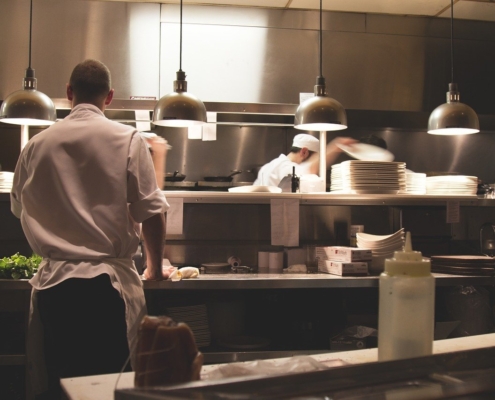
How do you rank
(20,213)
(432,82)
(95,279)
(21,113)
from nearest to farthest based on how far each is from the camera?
(95,279), (20,213), (21,113), (432,82)

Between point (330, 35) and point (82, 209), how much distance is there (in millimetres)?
3626

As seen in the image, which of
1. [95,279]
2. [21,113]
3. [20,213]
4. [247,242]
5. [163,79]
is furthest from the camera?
[163,79]

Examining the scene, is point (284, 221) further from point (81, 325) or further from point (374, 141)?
point (81, 325)

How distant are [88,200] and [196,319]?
5.00ft

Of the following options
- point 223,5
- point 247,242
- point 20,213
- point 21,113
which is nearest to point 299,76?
point 223,5

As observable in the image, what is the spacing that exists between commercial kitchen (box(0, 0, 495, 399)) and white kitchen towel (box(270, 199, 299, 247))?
0.05 feet

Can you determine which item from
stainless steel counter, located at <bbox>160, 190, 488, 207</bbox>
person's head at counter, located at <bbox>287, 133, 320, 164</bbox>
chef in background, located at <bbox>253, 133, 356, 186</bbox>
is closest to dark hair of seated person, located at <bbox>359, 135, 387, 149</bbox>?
chef in background, located at <bbox>253, 133, 356, 186</bbox>

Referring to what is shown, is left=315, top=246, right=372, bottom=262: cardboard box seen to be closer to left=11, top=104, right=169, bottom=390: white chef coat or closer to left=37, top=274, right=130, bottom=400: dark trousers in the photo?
left=11, top=104, right=169, bottom=390: white chef coat

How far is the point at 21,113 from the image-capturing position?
333 centimetres

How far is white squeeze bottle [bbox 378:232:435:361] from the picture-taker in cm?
103

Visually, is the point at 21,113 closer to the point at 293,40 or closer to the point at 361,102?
the point at 293,40

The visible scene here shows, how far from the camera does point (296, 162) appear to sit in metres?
5.57

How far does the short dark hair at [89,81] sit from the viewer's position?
2.26 metres

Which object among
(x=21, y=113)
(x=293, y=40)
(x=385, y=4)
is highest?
(x=385, y=4)
